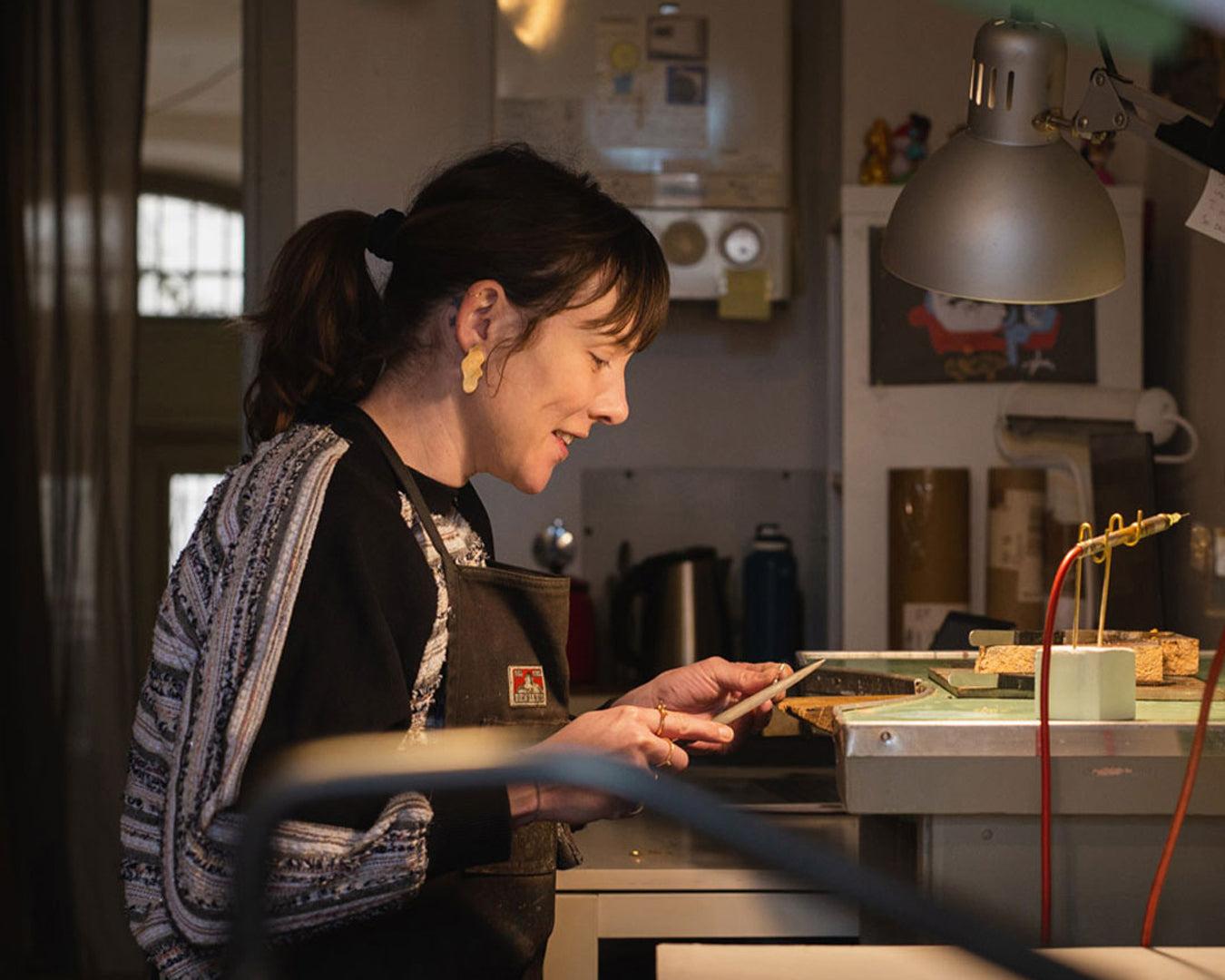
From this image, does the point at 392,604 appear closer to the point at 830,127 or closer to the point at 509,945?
the point at 509,945

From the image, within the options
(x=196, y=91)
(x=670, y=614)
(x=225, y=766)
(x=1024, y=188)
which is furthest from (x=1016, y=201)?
(x=196, y=91)

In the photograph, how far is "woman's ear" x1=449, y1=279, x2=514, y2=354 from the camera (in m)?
1.24

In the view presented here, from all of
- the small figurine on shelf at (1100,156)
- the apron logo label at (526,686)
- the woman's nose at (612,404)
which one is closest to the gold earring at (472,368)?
the woman's nose at (612,404)

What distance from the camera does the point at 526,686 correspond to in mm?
1303

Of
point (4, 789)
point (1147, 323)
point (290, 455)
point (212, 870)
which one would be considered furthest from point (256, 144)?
point (212, 870)

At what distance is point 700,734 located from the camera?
1.16m

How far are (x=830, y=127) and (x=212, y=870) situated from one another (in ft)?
7.70

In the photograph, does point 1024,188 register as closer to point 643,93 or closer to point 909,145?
point 909,145

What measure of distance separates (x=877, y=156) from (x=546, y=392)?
1.65m

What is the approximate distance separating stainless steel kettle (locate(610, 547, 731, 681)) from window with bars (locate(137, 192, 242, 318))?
3.63ft

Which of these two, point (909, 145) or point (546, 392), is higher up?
point (909, 145)

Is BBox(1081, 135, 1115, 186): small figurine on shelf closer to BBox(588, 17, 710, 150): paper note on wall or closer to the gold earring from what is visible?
BBox(588, 17, 710, 150): paper note on wall

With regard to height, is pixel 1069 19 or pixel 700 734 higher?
pixel 1069 19

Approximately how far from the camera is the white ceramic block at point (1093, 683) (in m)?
1.15
